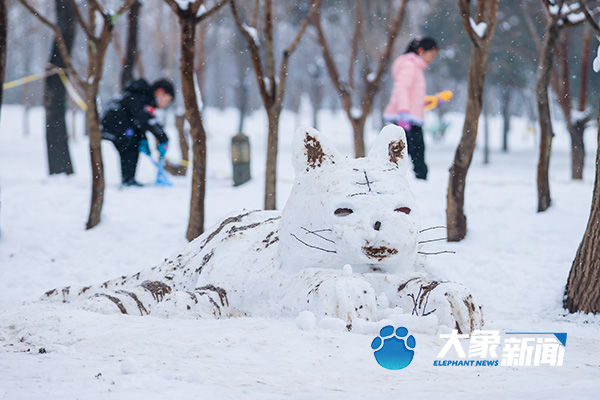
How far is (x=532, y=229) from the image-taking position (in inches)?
296

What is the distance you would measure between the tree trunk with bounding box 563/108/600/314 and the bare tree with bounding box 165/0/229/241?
3669 mm

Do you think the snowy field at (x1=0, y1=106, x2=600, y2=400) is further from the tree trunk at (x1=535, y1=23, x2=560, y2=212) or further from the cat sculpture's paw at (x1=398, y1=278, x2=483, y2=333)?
the tree trunk at (x1=535, y1=23, x2=560, y2=212)

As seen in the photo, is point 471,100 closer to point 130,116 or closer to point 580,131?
point 130,116

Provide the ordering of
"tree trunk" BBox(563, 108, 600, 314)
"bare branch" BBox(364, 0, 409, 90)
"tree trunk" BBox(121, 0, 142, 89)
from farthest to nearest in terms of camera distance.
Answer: "tree trunk" BBox(121, 0, 142, 89) → "bare branch" BBox(364, 0, 409, 90) → "tree trunk" BBox(563, 108, 600, 314)

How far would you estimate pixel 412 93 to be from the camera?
9.62 metres

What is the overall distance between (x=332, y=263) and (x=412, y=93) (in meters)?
6.33

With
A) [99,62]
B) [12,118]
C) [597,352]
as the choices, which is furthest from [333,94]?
[597,352]

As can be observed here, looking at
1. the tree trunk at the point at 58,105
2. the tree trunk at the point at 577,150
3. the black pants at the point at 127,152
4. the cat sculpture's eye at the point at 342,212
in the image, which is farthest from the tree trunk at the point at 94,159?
the tree trunk at the point at 577,150

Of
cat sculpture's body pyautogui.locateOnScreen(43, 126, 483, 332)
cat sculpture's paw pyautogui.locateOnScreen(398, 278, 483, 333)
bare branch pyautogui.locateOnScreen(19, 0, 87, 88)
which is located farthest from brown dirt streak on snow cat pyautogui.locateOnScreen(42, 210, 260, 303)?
bare branch pyautogui.locateOnScreen(19, 0, 87, 88)

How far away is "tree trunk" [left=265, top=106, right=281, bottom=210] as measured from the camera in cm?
775

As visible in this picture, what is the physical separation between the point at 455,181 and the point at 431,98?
3.35 meters

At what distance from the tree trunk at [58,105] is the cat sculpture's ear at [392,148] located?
8.30 metres

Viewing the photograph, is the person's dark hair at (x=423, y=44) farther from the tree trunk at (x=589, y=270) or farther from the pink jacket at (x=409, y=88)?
the tree trunk at (x=589, y=270)

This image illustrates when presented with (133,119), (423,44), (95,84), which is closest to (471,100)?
(423,44)
